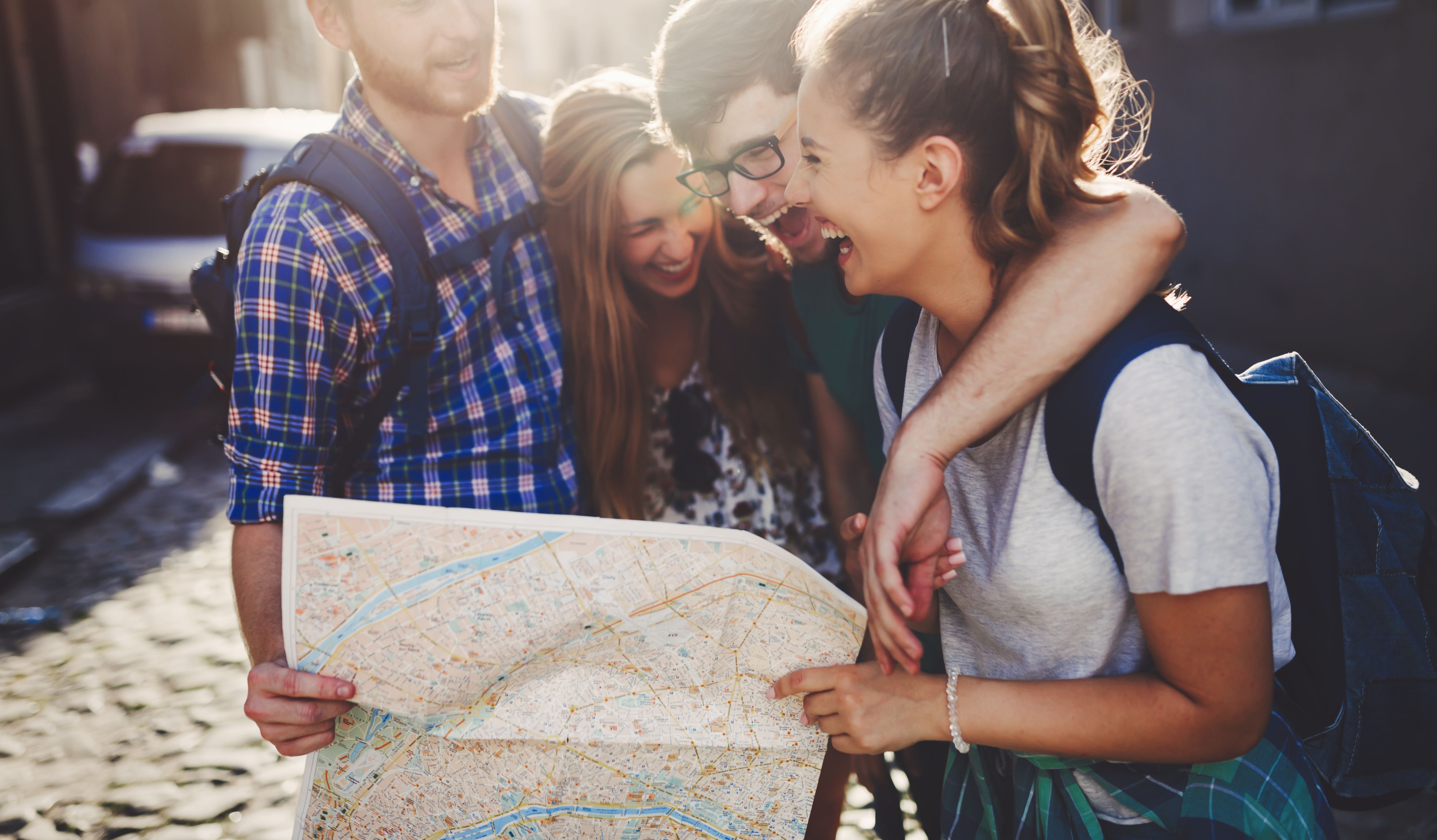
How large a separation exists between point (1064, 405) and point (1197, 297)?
27.5 ft

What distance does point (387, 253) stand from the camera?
1.92 meters

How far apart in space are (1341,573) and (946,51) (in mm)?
956

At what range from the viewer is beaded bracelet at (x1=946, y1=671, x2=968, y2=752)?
4.52 feet

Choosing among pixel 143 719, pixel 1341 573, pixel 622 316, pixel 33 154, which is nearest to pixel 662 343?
pixel 622 316

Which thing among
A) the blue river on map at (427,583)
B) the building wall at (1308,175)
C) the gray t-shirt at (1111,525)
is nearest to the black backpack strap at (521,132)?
the gray t-shirt at (1111,525)

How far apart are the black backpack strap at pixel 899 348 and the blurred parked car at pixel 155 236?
22.6 ft

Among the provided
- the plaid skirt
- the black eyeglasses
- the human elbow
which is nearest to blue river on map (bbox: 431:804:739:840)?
the plaid skirt

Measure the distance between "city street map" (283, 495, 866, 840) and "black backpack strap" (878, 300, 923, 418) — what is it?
446mm

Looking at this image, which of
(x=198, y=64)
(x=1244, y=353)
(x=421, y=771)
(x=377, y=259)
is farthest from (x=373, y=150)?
(x=198, y=64)

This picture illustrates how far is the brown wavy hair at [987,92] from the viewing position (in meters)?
1.30

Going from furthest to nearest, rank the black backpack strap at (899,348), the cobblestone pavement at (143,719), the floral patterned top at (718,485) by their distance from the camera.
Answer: the cobblestone pavement at (143,719), the floral patterned top at (718,485), the black backpack strap at (899,348)

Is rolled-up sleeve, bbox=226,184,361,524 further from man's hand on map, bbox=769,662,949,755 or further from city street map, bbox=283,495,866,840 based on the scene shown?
man's hand on map, bbox=769,662,949,755

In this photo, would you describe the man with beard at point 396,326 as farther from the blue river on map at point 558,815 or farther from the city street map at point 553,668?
the blue river on map at point 558,815

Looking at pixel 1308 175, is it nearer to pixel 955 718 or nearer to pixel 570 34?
pixel 955 718
